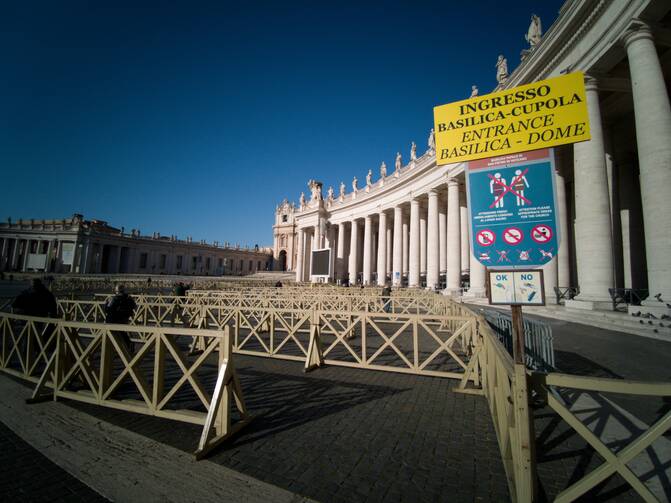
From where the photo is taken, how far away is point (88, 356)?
4.43 metres

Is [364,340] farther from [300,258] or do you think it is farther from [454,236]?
[300,258]

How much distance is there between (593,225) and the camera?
11.6 m

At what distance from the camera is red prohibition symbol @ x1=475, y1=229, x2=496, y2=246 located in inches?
117

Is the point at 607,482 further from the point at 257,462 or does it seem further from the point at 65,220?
the point at 65,220

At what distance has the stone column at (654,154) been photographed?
30.1 feet

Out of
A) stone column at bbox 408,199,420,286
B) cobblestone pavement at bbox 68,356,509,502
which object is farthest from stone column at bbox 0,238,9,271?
cobblestone pavement at bbox 68,356,509,502

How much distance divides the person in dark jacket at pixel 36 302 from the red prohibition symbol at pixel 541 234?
881cm

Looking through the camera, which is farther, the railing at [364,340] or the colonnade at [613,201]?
the colonnade at [613,201]

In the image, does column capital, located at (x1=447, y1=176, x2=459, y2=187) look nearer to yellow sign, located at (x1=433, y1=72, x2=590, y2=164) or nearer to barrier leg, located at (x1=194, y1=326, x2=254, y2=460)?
yellow sign, located at (x1=433, y1=72, x2=590, y2=164)

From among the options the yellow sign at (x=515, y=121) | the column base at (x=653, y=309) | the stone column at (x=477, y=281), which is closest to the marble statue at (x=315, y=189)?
the stone column at (x=477, y=281)

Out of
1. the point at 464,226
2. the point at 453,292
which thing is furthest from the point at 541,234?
the point at 464,226

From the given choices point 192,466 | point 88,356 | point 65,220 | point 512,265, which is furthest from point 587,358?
point 65,220

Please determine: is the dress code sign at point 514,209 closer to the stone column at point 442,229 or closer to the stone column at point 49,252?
the stone column at point 442,229

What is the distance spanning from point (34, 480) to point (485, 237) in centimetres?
502
